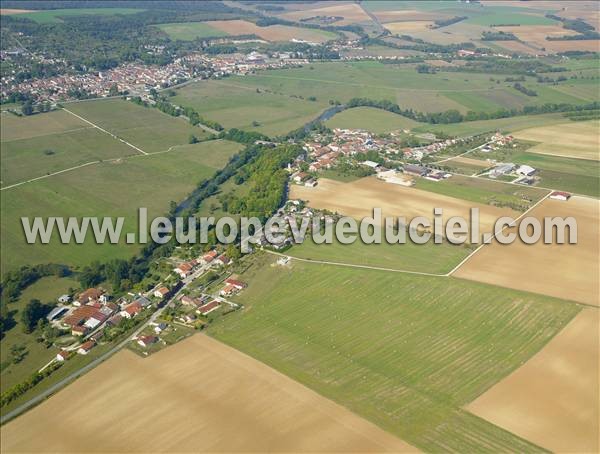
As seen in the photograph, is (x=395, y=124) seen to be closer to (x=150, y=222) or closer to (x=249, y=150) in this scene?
(x=249, y=150)

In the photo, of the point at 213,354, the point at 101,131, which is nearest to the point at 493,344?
the point at 213,354

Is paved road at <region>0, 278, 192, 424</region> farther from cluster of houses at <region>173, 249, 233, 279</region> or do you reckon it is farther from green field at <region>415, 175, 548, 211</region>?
green field at <region>415, 175, 548, 211</region>

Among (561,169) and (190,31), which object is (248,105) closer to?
(561,169)

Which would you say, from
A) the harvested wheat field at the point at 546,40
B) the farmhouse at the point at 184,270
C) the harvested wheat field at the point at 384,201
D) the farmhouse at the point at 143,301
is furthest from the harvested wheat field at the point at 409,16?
the farmhouse at the point at 143,301

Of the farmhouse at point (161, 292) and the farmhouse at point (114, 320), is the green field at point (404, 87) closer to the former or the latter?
the farmhouse at point (161, 292)

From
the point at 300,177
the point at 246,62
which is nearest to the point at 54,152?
the point at 300,177
